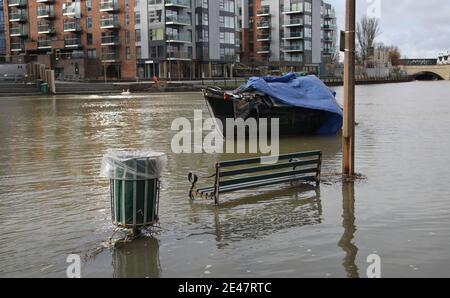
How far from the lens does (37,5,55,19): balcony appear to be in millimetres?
92812

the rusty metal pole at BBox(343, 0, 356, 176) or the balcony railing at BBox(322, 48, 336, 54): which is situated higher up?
the balcony railing at BBox(322, 48, 336, 54)

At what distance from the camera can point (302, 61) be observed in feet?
359

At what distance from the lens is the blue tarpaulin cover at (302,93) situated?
19672 mm

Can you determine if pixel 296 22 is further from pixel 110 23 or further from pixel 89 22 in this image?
pixel 89 22

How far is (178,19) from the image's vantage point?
83875mm

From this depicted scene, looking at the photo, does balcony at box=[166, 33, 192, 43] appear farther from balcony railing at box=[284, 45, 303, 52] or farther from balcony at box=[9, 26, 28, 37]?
balcony railing at box=[284, 45, 303, 52]

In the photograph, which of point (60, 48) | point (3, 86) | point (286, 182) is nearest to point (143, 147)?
point (286, 182)

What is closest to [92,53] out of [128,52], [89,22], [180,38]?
[89,22]

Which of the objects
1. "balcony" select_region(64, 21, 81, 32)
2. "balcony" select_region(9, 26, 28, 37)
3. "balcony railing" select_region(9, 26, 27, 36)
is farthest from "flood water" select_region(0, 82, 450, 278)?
"balcony railing" select_region(9, 26, 27, 36)

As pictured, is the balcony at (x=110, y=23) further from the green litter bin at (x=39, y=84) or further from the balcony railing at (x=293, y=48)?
the balcony railing at (x=293, y=48)

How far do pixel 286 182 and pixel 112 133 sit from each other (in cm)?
1329

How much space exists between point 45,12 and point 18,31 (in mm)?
7142

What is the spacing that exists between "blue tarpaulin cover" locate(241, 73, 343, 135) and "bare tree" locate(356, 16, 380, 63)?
109 metres

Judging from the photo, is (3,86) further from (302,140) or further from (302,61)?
(302,61)
